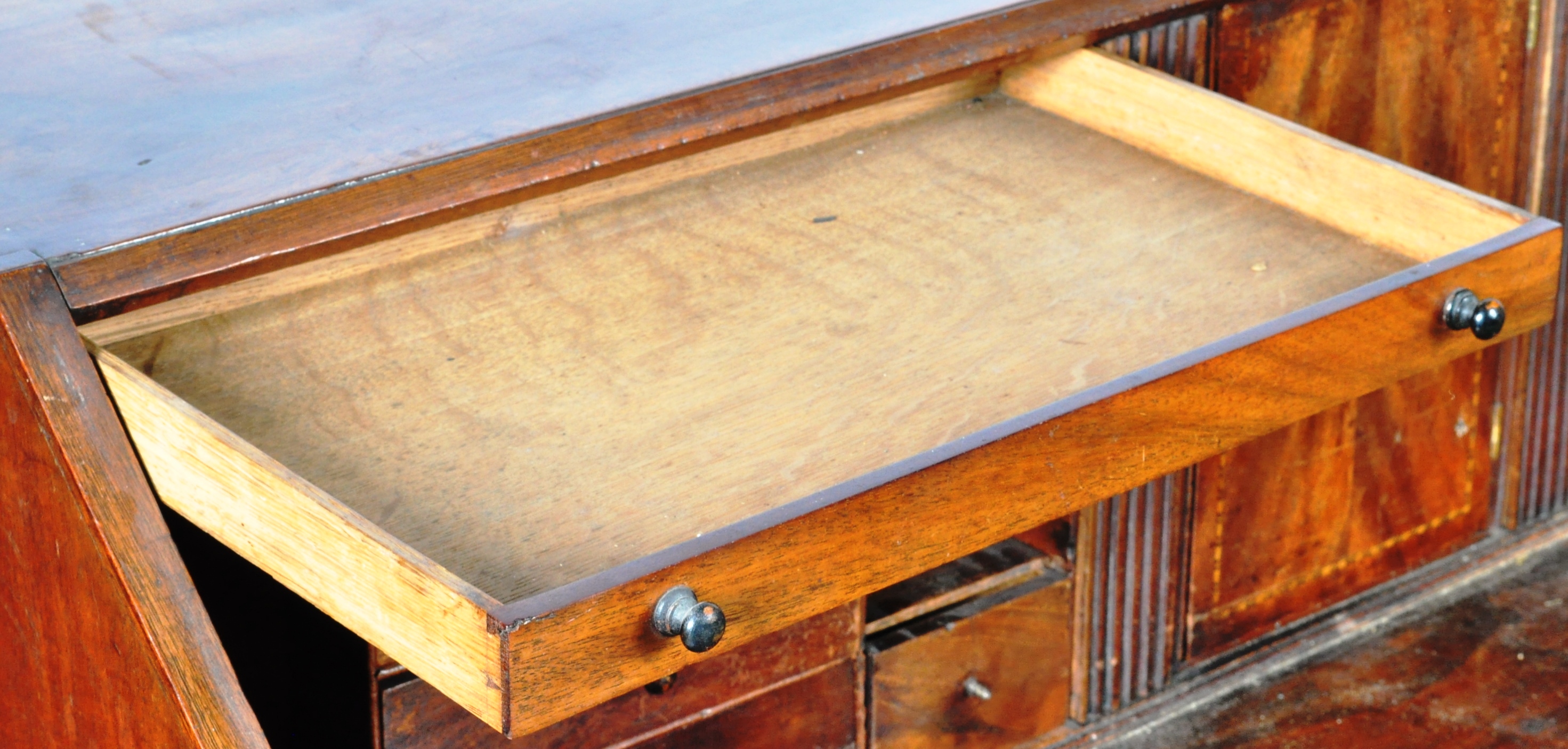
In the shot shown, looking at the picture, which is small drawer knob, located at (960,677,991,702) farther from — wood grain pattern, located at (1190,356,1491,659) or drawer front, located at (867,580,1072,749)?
wood grain pattern, located at (1190,356,1491,659)

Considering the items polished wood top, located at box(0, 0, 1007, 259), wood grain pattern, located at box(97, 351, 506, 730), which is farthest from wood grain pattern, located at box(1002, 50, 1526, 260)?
wood grain pattern, located at box(97, 351, 506, 730)

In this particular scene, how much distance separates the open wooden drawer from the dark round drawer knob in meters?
0.01

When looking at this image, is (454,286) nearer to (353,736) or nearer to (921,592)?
(353,736)

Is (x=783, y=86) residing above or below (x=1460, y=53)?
above

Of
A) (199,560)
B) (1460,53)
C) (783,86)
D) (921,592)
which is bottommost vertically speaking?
(921,592)

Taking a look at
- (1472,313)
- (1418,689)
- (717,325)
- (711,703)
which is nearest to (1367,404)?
(1418,689)

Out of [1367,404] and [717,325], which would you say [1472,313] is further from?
[1367,404]

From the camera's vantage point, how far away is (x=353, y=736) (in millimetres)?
1380

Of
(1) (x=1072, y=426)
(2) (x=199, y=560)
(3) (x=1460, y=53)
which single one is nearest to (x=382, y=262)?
(2) (x=199, y=560)

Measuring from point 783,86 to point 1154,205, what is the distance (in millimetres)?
335

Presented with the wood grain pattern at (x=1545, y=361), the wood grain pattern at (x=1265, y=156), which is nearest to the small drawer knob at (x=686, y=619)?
the wood grain pattern at (x=1265, y=156)

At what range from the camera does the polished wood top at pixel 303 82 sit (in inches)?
46.8

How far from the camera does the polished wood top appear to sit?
119 centimetres

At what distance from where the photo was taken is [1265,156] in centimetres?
143
